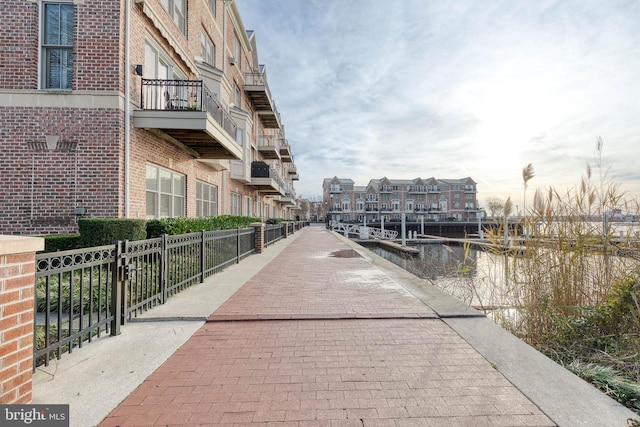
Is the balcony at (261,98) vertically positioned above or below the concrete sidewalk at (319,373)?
above

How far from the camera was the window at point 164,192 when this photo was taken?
30.7 feet

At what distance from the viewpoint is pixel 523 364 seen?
130 inches

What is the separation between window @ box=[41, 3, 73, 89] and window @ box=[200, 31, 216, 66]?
19.9 ft

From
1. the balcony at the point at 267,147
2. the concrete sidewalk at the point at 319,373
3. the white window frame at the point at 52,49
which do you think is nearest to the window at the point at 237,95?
the balcony at the point at 267,147

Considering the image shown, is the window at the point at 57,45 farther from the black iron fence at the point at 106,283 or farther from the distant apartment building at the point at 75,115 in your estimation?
the black iron fence at the point at 106,283

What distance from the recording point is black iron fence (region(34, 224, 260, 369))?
3.34m

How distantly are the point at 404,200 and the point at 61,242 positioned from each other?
273 ft

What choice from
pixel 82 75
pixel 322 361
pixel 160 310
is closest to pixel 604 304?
pixel 322 361

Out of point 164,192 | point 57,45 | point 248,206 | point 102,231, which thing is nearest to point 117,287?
point 102,231

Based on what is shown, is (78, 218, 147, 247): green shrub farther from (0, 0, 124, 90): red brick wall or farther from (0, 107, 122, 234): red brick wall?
(0, 0, 124, 90): red brick wall

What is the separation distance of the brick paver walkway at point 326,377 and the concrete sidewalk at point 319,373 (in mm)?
13

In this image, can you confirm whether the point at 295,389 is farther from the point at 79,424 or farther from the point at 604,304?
the point at 604,304

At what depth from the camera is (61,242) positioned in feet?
23.2

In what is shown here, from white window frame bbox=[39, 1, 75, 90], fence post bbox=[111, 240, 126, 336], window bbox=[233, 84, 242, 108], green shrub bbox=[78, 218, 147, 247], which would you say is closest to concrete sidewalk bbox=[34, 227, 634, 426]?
fence post bbox=[111, 240, 126, 336]
